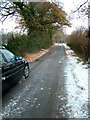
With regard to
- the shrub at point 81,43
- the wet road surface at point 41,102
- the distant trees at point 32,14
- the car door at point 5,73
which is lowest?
the wet road surface at point 41,102

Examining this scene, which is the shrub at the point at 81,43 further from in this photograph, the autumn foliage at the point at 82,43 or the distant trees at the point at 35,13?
the distant trees at the point at 35,13

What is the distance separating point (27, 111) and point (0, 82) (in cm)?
123

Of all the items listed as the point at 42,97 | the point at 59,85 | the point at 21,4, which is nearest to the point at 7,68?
the point at 42,97

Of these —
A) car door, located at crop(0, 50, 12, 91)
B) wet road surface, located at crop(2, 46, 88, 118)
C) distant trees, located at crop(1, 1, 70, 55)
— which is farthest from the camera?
distant trees, located at crop(1, 1, 70, 55)

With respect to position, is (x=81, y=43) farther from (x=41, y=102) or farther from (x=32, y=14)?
(x=41, y=102)

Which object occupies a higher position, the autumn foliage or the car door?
the autumn foliage

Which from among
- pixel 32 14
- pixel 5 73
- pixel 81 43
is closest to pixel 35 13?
pixel 32 14

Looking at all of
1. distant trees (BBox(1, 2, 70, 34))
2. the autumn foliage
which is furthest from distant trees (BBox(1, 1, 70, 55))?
the autumn foliage

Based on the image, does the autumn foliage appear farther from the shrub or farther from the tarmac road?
the tarmac road

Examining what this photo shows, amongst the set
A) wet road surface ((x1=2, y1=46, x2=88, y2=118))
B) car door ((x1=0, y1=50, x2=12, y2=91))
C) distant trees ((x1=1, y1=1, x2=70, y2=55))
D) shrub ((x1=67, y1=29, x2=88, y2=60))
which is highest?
distant trees ((x1=1, y1=1, x2=70, y2=55))

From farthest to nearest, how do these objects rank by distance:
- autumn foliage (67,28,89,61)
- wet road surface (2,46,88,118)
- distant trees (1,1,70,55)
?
1. distant trees (1,1,70,55)
2. autumn foliage (67,28,89,61)
3. wet road surface (2,46,88,118)

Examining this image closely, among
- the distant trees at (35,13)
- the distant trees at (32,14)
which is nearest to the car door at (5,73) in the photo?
the distant trees at (32,14)

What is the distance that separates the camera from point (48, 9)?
64.3 feet

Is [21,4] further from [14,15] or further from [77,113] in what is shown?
[77,113]
